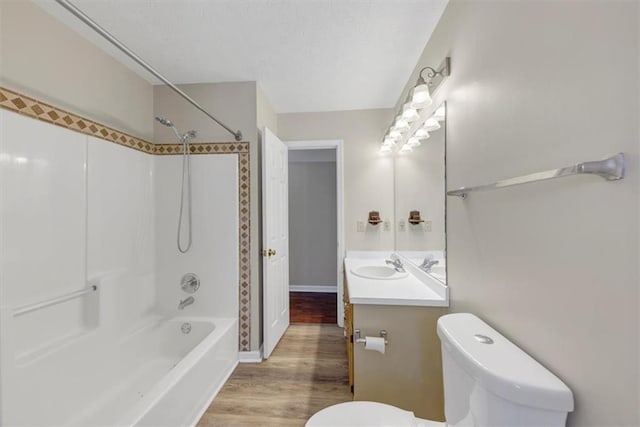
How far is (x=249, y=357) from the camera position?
7.17ft

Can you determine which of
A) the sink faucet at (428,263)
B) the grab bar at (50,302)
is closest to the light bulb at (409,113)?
the sink faucet at (428,263)

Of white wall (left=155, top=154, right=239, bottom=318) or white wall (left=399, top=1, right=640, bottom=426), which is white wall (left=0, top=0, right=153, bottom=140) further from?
white wall (left=399, top=1, right=640, bottom=426)

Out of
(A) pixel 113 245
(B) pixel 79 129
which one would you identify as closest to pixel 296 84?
(B) pixel 79 129

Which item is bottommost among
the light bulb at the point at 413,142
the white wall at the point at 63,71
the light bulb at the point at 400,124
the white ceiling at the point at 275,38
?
the light bulb at the point at 413,142

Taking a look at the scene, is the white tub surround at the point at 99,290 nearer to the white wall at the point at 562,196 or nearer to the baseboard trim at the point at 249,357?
the baseboard trim at the point at 249,357

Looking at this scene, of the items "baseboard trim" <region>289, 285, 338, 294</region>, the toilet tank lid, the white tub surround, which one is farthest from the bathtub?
"baseboard trim" <region>289, 285, 338, 294</region>

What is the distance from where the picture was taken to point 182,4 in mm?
1396

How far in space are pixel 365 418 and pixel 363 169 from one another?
7.14 feet

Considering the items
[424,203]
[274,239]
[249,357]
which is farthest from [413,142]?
[249,357]

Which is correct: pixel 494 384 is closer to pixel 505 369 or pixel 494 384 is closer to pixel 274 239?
pixel 505 369

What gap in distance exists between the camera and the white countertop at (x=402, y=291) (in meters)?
1.42

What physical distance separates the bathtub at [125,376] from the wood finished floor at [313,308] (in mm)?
1126

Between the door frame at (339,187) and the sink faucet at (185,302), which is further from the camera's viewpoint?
the door frame at (339,187)

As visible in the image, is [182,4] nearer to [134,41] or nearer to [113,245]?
[134,41]
